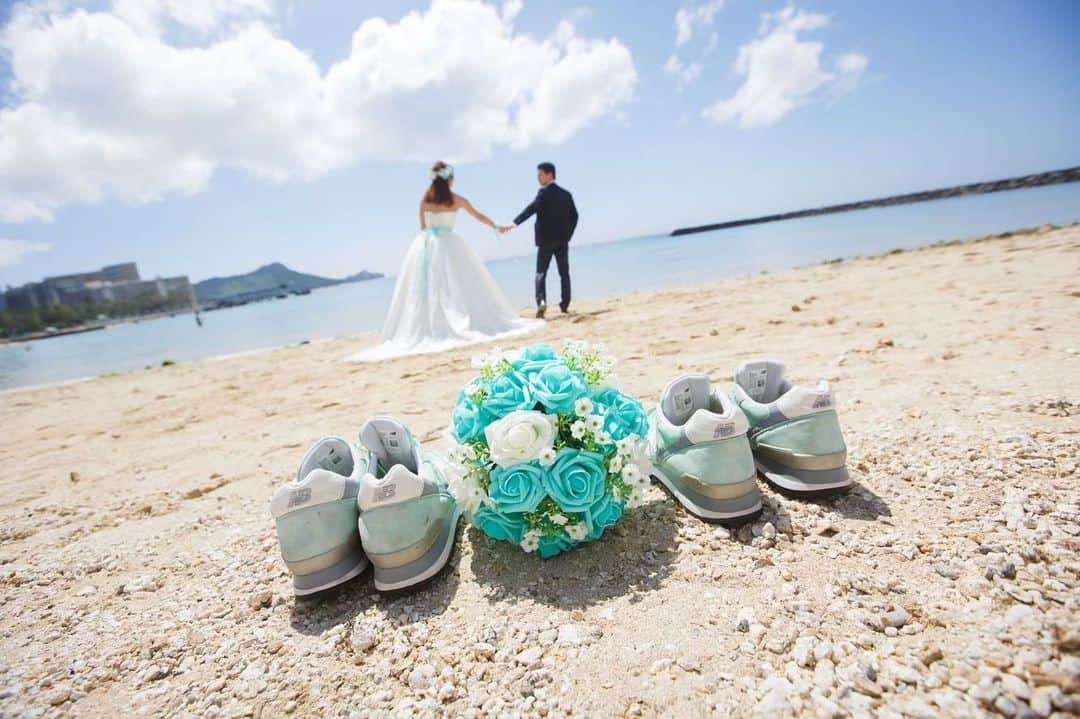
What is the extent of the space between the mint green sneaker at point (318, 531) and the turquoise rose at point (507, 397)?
0.56m

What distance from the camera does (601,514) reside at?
5.35 ft

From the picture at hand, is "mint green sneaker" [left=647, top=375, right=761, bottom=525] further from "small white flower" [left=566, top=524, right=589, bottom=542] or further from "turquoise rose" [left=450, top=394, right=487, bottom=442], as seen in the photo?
"turquoise rose" [left=450, top=394, right=487, bottom=442]

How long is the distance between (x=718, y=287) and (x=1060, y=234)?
208 inches

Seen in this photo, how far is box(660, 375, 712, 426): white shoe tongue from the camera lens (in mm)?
1965

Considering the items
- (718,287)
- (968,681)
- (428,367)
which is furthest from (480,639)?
(718,287)

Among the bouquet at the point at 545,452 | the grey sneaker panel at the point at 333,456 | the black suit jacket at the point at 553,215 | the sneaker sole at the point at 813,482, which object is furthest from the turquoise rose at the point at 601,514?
the black suit jacket at the point at 553,215

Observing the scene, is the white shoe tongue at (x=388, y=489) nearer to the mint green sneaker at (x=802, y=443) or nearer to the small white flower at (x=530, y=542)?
the small white flower at (x=530, y=542)

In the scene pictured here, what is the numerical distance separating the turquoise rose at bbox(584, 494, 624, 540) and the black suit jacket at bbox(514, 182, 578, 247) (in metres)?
7.09

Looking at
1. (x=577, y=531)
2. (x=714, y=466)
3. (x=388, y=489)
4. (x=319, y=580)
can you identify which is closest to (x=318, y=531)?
(x=319, y=580)

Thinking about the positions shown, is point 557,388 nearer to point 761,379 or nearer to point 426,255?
point 761,379

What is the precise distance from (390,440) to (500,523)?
23.4 inches

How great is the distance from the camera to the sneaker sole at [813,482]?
1730 millimetres

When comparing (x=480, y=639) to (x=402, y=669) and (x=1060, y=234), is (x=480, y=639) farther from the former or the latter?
(x=1060, y=234)

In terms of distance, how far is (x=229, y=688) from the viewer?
130 centimetres
